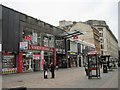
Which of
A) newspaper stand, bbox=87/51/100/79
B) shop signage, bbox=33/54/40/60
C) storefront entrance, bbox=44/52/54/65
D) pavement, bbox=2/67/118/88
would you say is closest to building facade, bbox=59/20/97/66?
storefront entrance, bbox=44/52/54/65

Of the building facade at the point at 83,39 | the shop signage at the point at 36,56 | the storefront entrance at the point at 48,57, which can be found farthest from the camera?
the building facade at the point at 83,39

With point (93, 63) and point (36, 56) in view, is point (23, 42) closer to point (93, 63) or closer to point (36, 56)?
point (36, 56)

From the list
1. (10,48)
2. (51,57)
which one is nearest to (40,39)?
(51,57)

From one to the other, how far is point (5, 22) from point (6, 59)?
194 inches

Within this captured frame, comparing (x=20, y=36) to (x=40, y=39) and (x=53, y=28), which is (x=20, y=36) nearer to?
(x=40, y=39)

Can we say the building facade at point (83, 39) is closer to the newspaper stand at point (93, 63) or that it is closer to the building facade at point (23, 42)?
the building facade at point (23, 42)

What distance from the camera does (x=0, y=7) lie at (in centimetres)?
3609

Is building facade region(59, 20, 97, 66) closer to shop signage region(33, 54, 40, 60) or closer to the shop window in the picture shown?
the shop window

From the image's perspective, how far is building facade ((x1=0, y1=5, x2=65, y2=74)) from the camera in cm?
3656

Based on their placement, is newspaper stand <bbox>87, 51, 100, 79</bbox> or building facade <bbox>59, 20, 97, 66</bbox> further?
building facade <bbox>59, 20, 97, 66</bbox>

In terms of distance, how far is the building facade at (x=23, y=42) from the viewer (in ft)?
120

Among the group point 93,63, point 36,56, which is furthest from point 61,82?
point 36,56

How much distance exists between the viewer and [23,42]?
38.9 m

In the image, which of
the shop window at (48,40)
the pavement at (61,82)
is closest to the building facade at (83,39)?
the shop window at (48,40)
